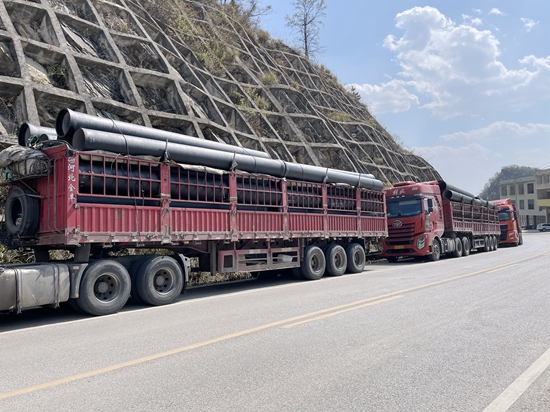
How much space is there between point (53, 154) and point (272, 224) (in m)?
5.85

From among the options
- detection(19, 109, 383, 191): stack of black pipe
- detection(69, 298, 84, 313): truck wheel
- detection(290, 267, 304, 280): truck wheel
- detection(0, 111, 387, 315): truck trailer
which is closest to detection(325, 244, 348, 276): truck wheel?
detection(290, 267, 304, 280): truck wheel

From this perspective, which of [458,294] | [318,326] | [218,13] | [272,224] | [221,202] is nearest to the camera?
[318,326]

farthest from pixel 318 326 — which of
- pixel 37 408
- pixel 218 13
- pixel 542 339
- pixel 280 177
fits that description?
pixel 218 13

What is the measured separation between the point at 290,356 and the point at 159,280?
17.0ft

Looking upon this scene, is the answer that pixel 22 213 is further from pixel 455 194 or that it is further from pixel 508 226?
pixel 508 226

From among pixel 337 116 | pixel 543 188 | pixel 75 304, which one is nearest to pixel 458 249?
pixel 337 116

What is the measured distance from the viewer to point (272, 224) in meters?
12.4

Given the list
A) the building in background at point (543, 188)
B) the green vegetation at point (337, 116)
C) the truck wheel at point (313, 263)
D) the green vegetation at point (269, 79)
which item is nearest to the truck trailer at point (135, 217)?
the truck wheel at point (313, 263)

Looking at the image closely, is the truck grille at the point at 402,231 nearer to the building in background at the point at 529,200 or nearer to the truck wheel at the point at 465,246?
the truck wheel at the point at 465,246

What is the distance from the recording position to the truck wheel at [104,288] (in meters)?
8.28

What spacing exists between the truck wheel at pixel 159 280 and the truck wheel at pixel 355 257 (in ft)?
23.6

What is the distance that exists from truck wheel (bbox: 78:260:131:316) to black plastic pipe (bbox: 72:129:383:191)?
2.30 metres

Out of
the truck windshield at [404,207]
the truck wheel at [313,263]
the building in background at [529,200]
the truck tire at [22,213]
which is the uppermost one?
the building in background at [529,200]

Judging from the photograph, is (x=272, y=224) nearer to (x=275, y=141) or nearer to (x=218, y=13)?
(x=275, y=141)
